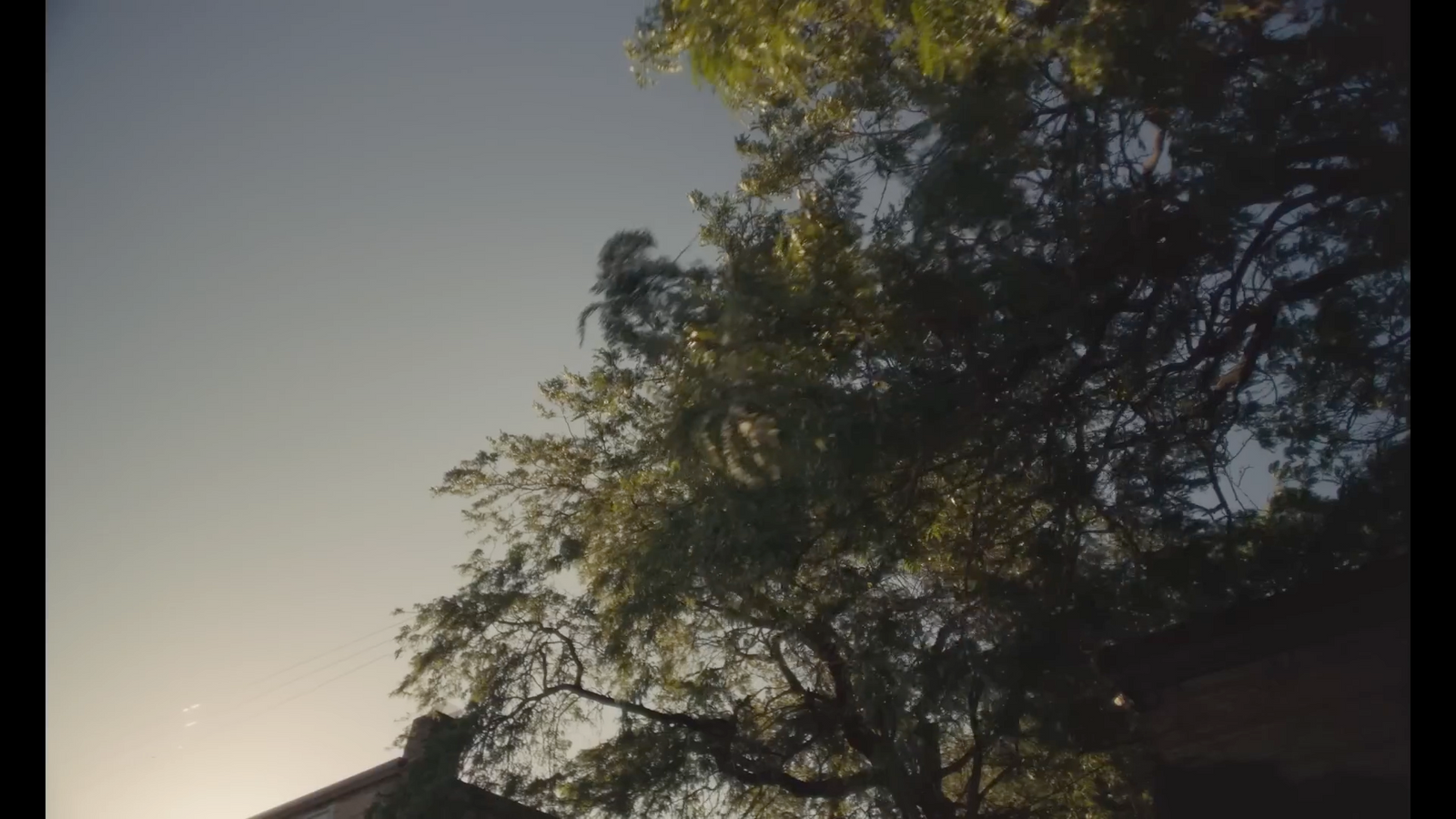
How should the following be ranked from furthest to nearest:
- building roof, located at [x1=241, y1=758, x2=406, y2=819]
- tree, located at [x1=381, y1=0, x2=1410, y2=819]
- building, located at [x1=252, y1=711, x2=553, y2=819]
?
building roof, located at [x1=241, y1=758, x2=406, y2=819], building, located at [x1=252, y1=711, x2=553, y2=819], tree, located at [x1=381, y1=0, x2=1410, y2=819]

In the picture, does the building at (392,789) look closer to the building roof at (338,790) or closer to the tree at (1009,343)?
the building roof at (338,790)

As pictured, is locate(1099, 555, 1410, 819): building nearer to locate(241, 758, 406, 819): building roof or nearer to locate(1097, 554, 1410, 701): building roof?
locate(1097, 554, 1410, 701): building roof

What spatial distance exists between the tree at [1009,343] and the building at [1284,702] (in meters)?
0.33

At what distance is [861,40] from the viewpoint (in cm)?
789

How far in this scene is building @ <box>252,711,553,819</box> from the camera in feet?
35.1

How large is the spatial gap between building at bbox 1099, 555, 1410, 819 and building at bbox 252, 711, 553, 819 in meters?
6.87

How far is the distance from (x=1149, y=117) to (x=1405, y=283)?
212 cm

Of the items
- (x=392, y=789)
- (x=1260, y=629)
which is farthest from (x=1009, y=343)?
(x=392, y=789)

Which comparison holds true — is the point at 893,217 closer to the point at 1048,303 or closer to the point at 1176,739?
the point at 1048,303

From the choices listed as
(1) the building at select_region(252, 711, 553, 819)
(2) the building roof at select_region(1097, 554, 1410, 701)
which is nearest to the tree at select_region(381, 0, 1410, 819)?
(2) the building roof at select_region(1097, 554, 1410, 701)

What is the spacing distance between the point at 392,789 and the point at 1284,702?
10.8m

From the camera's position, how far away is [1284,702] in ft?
28.2
